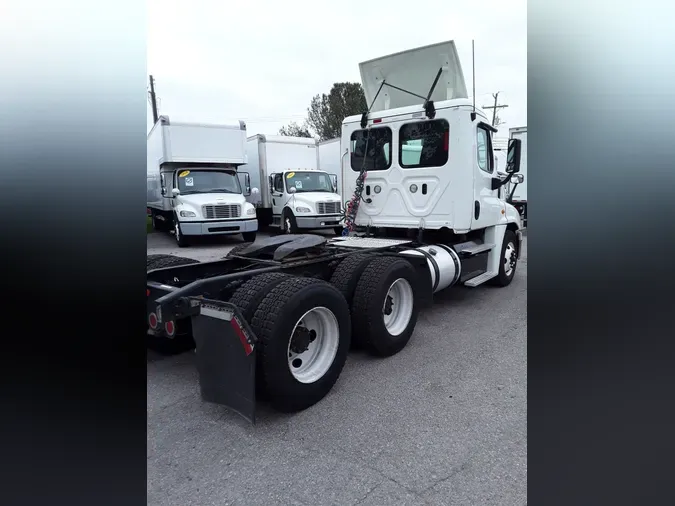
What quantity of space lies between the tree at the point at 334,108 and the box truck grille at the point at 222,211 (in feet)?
70.3

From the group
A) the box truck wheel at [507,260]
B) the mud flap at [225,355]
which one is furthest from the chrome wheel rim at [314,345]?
the box truck wheel at [507,260]

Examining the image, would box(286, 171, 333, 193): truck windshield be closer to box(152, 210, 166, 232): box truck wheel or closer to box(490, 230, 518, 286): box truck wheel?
box(152, 210, 166, 232): box truck wheel

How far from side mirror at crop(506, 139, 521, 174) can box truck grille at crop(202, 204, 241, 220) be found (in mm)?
8786

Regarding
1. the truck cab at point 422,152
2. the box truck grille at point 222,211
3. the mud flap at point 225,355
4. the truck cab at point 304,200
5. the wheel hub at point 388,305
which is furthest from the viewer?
the truck cab at point 304,200

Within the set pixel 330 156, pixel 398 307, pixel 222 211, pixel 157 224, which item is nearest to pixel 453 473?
pixel 398 307

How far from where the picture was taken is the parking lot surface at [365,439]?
2.51 metres

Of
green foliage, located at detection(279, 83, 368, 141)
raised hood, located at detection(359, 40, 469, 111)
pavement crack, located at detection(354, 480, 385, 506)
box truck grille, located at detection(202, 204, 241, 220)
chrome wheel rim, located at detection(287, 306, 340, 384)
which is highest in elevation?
green foliage, located at detection(279, 83, 368, 141)

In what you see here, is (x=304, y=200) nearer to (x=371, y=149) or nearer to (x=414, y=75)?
(x=371, y=149)

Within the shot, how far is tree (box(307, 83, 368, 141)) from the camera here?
3397 cm

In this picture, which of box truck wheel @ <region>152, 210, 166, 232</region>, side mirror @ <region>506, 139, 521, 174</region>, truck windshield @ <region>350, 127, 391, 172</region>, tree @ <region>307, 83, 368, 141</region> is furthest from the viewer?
tree @ <region>307, 83, 368, 141</region>

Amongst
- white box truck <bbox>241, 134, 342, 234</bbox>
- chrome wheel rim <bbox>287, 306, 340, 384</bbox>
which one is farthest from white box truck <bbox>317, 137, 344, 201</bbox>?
chrome wheel rim <bbox>287, 306, 340, 384</bbox>

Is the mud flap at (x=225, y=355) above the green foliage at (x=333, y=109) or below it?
below

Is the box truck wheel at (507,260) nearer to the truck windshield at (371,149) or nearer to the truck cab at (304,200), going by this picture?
the truck windshield at (371,149)
